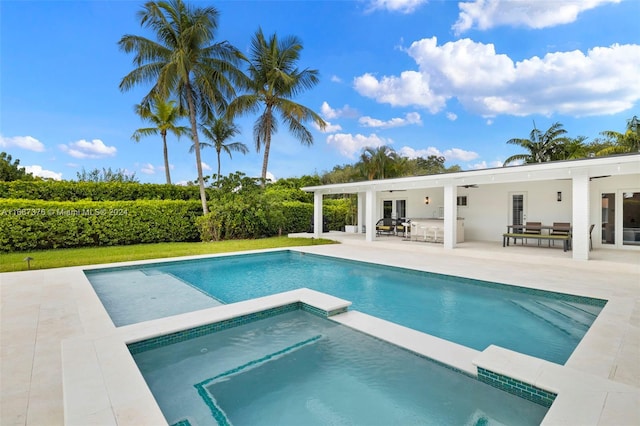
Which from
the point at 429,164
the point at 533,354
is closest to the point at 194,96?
the point at 533,354

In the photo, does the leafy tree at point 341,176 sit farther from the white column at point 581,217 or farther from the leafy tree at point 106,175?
the white column at point 581,217

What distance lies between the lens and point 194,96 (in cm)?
1777

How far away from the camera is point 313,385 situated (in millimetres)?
3762

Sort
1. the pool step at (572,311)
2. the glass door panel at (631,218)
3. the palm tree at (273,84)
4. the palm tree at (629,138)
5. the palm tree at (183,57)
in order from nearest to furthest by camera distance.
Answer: the pool step at (572,311) < the glass door panel at (631,218) < the palm tree at (183,57) < the palm tree at (273,84) < the palm tree at (629,138)

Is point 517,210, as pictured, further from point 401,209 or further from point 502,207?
point 401,209

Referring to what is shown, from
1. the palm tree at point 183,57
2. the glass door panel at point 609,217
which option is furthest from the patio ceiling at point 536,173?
the palm tree at point 183,57

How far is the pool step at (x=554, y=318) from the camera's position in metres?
5.17

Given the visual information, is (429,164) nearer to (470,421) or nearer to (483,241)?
(483,241)

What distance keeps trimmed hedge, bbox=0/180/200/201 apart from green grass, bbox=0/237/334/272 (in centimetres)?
348

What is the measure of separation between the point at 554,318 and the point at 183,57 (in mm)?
16391

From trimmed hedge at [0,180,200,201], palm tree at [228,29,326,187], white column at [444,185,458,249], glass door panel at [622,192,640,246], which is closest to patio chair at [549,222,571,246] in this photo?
glass door panel at [622,192,640,246]

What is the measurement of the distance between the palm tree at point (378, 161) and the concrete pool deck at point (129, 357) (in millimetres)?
19338

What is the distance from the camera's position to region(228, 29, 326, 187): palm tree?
19812 millimetres

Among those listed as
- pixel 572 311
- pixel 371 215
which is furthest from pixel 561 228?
pixel 371 215
